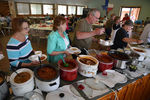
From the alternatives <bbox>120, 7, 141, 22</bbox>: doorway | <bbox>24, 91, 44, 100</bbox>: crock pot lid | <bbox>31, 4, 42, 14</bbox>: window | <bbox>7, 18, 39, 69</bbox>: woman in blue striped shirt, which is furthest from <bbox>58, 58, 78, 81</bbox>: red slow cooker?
<bbox>31, 4, 42, 14</bbox>: window

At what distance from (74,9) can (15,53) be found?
12224 mm

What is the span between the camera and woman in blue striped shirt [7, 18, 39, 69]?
121cm

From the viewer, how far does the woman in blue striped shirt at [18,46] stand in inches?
47.6

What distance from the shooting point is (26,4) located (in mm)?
9445

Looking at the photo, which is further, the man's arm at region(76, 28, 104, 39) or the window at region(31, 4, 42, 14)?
the window at region(31, 4, 42, 14)

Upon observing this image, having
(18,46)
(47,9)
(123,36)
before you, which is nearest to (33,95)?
(18,46)

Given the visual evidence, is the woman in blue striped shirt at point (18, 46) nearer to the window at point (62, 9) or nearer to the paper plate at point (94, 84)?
the paper plate at point (94, 84)

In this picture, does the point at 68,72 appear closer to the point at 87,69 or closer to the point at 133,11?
the point at 87,69

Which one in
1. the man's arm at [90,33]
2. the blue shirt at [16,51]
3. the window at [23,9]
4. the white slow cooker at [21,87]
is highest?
the window at [23,9]

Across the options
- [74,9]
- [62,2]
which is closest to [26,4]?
[62,2]

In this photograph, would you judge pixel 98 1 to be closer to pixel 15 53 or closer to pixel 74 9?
pixel 74 9

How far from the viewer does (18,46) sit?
1260 millimetres

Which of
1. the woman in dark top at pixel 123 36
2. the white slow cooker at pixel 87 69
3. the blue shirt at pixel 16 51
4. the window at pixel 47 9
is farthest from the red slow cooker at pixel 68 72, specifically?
the window at pixel 47 9

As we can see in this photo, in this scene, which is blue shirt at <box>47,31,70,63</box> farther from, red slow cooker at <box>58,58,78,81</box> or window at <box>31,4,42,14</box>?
window at <box>31,4,42,14</box>
